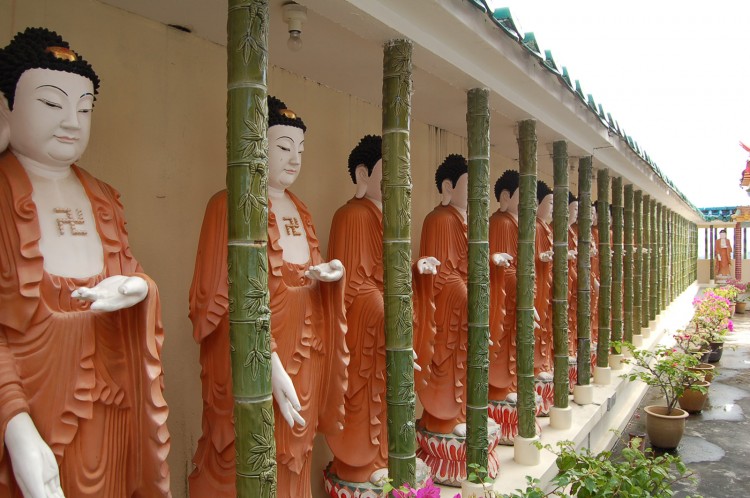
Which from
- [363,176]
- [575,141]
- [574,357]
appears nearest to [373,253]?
[363,176]

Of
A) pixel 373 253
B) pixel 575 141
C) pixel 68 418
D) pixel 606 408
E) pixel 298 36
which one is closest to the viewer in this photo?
pixel 68 418

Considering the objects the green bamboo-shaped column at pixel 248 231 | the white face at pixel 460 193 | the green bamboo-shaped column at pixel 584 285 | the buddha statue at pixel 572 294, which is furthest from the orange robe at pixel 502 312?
the green bamboo-shaped column at pixel 248 231

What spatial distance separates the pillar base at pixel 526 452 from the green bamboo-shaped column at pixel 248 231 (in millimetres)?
3401

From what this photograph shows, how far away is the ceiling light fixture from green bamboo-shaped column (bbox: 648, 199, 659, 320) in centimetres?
1178

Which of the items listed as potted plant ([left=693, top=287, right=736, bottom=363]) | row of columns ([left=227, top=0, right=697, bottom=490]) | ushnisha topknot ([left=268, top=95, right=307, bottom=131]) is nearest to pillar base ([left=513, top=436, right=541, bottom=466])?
row of columns ([left=227, top=0, right=697, bottom=490])

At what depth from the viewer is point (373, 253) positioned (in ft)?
13.9

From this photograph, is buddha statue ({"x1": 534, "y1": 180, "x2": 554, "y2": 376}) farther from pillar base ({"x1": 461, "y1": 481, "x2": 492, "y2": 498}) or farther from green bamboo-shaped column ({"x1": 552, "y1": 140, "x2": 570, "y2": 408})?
pillar base ({"x1": 461, "y1": 481, "x2": 492, "y2": 498})

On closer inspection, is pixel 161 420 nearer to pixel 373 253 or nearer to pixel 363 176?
pixel 373 253

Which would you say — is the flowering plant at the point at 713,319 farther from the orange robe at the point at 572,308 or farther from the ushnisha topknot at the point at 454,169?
the ushnisha topknot at the point at 454,169

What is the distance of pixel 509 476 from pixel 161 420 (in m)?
3.52

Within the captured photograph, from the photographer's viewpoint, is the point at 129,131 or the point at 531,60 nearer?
the point at 129,131

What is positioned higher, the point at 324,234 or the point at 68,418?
the point at 324,234

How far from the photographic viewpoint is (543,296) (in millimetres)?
6816

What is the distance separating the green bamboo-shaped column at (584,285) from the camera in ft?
24.0
